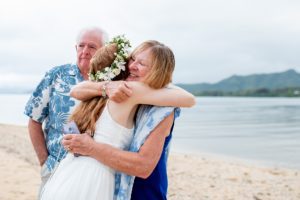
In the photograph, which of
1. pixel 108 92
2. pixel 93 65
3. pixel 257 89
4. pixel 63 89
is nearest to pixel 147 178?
pixel 108 92

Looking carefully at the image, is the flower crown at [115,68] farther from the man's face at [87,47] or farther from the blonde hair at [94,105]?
the man's face at [87,47]

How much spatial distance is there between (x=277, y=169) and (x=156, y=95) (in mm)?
12554

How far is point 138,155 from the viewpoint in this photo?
7.00ft

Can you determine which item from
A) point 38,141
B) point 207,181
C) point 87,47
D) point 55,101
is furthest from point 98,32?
point 207,181

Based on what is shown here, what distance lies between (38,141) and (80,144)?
4.29ft

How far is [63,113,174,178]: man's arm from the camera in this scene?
2133mm

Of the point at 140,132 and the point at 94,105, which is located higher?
the point at 94,105

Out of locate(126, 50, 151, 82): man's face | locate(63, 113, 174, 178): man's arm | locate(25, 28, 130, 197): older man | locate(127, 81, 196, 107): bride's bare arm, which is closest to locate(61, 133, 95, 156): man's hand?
locate(63, 113, 174, 178): man's arm

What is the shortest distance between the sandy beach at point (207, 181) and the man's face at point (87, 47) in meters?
4.83

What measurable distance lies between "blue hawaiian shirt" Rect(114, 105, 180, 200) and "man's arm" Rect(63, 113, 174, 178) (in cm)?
2

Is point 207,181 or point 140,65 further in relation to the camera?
point 207,181

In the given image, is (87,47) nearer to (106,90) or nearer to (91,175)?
(106,90)

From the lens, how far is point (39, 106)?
134 inches

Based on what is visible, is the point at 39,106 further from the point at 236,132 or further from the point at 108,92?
the point at 236,132
